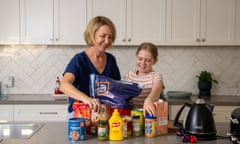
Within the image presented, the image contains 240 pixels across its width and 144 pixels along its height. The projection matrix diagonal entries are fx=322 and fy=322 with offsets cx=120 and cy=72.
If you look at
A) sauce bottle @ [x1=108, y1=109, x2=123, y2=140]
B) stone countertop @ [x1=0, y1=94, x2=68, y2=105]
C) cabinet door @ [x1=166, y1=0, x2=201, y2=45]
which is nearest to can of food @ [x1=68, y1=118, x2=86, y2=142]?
sauce bottle @ [x1=108, y1=109, x2=123, y2=140]

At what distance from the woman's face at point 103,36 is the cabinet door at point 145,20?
1.56 metres

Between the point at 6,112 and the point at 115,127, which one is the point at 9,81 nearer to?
the point at 6,112

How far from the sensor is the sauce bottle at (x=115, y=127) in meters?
1.62

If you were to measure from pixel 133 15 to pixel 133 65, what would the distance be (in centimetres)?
63

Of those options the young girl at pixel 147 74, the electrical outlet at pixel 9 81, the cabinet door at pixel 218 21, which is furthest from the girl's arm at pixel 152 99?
the electrical outlet at pixel 9 81

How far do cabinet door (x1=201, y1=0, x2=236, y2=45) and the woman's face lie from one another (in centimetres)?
185

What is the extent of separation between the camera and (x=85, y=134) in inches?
65.0

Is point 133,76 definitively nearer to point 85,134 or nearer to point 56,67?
point 85,134

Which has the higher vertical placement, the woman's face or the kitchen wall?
the woman's face

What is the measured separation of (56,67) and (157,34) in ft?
4.13

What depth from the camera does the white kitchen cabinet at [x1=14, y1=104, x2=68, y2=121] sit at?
331 centimetres

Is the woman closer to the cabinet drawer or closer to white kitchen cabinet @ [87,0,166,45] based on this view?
white kitchen cabinet @ [87,0,166,45]

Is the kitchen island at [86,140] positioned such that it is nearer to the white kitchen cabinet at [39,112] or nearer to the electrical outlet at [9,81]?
the white kitchen cabinet at [39,112]

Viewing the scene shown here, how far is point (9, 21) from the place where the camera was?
3488 millimetres
